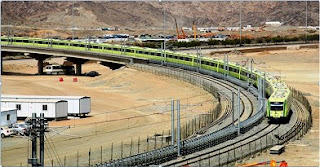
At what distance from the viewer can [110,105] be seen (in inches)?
3733

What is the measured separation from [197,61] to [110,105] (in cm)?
3309

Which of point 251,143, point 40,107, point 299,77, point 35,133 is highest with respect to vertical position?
point 35,133

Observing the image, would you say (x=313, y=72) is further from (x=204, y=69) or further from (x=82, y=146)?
(x=82, y=146)

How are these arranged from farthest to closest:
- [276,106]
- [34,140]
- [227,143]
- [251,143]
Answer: [276,106]
[251,143]
[227,143]
[34,140]

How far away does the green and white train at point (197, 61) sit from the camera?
73.0 meters

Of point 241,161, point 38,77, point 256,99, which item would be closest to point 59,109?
point 256,99

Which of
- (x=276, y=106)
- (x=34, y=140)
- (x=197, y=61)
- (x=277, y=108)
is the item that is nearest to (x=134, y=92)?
(x=197, y=61)

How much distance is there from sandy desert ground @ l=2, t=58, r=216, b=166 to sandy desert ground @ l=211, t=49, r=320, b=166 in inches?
532

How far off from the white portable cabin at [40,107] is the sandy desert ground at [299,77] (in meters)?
24.8

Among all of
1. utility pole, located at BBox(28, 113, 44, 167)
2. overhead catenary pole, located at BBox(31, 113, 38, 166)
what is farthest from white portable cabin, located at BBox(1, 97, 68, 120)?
overhead catenary pole, located at BBox(31, 113, 38, 166)

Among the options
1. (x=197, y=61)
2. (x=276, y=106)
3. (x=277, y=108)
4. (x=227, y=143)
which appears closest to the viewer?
(x=227, y=143)

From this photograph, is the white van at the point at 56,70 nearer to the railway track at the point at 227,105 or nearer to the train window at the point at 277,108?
the railway track at the point at 227,105

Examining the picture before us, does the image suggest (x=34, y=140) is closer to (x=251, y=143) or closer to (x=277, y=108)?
(x=251, y=143)

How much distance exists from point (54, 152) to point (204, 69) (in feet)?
207
